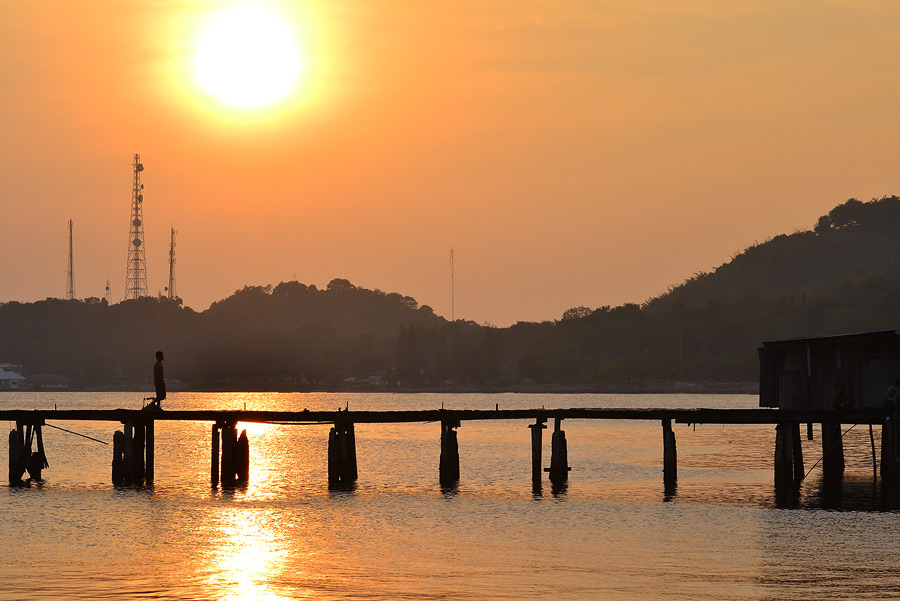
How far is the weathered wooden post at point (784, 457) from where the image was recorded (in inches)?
2055

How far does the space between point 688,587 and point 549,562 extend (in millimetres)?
5247

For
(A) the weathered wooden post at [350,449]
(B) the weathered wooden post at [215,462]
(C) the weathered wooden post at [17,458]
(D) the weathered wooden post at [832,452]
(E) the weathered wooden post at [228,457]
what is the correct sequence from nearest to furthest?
(A) the weathered wooden post at [350,449]
(E) the weathered wooden post at [228,457]
(B) the weathered wooden post at [215,462]
(C) the weathered wooden post at [17,458]
(D) the weathered wooden post at [832,452]

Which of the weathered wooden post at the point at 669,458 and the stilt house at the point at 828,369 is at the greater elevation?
the stilt house at the point at 828,369

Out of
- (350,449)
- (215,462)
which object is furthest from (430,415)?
(215,462)

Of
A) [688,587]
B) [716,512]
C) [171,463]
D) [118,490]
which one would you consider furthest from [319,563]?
[171,463]

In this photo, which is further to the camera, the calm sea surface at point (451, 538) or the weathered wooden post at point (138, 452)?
the weathered wooden post at point (138, 452)

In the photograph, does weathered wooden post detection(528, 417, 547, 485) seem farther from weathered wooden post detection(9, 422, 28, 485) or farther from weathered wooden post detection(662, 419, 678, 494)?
weathered wooden post detection(9, 422, 28, 485)

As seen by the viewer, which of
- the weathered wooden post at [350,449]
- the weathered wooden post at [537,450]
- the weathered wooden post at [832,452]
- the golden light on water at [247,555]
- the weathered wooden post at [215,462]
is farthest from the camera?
the weathered wooden post at [832,452]

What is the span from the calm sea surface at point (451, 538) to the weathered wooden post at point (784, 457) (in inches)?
54.8

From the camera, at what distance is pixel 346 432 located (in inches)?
2053

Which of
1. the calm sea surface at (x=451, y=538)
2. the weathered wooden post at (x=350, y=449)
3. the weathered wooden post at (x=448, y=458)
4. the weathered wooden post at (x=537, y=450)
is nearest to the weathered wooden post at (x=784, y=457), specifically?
the calm sea surface at (x=451, y=538)

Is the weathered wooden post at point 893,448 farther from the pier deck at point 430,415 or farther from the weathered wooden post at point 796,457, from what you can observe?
the weathered wooden post at point 796,457

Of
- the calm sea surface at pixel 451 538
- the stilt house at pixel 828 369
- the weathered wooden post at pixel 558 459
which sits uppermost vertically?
the stilt house at pixel 828 369

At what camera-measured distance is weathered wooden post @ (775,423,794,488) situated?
5219 centimetres
